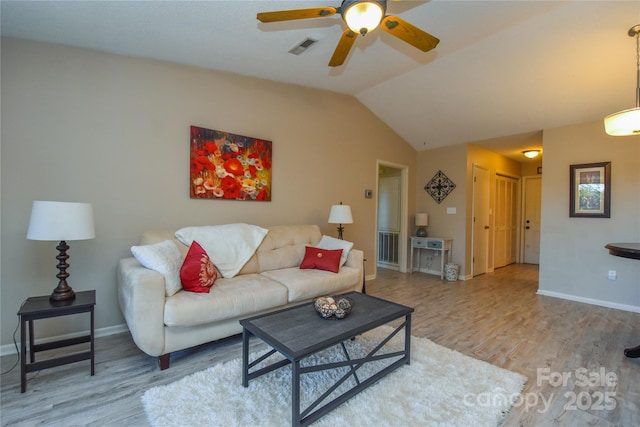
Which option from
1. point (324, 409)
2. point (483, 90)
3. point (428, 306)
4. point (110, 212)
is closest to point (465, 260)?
point (428, 306)

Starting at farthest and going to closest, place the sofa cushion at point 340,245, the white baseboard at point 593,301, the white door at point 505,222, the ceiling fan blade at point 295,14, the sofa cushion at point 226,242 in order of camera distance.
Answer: the white door at point 505,222 < the white baseboard at point 593,301 < the sofa cushion at point 340,245 < the sofa cushion at point 226,242 < the ceiling fan blade at point 295,14

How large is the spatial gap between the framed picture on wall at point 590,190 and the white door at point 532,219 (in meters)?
2.90

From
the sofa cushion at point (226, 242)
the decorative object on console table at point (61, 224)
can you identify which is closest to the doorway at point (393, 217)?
the sofa cushion at point (226, 242)

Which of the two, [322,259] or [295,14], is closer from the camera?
[295,14]

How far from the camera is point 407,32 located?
189 centimetres

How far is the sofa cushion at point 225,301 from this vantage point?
80.3 inches

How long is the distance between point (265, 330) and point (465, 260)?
4308 mm

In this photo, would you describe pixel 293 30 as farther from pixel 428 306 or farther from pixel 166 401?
pixel 428 306

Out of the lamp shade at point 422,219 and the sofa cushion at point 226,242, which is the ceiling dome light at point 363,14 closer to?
the sofa cushion at point 226,242

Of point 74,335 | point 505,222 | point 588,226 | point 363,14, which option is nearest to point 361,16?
point 363,14

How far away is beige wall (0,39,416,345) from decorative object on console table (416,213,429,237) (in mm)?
2747

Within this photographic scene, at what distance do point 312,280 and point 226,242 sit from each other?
0.92m

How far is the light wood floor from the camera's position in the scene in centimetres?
162

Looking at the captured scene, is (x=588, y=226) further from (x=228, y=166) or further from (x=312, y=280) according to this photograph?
(x=228, y=166)
